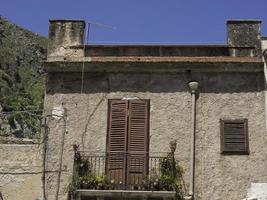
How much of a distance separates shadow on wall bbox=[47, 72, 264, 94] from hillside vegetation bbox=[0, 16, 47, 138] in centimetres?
2355

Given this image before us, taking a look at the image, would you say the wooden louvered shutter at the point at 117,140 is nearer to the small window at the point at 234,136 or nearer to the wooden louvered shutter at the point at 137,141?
the wooden louvered shutter at the point at 137,141

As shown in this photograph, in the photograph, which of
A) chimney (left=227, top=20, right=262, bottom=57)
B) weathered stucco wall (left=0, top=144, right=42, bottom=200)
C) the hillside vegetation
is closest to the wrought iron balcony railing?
weathered stucco wall (left=0, top=144, right=42, bottom=200)

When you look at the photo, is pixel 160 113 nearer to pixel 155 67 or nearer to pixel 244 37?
pixel 155 67

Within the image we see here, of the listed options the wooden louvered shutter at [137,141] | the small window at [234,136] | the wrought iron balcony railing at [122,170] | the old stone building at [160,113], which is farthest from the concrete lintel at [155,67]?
the wrought iron balcony railing at [122,170]

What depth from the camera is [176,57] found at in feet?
45.6

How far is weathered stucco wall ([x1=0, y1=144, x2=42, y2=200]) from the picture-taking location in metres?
12.9

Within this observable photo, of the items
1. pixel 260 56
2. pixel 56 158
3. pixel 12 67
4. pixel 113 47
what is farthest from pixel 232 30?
pixel 12 67

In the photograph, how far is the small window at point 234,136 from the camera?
13.0 m

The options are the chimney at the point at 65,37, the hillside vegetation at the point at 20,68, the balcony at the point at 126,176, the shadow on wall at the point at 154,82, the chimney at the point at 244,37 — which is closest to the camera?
the balcony at the point at 126,176

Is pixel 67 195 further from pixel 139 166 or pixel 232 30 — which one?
pixel 232 30

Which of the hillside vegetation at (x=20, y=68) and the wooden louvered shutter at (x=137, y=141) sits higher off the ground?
the hillside vegetation at (x=20, y=68)

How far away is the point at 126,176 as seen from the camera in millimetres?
12812

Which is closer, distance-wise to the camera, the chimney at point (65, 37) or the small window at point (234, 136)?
the small window at point (234, 136)

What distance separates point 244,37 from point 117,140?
4.45 metres
